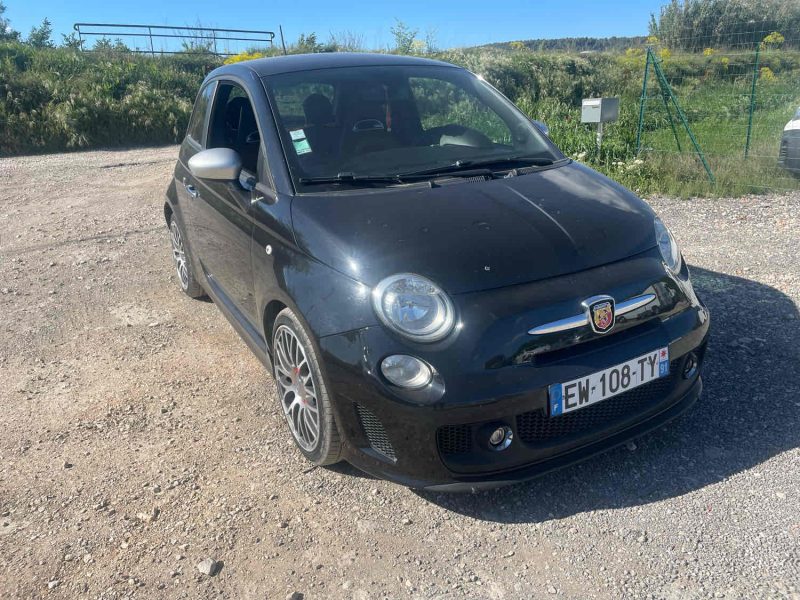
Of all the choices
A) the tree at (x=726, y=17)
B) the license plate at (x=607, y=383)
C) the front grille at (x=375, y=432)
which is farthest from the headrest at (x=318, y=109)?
the tree at (x=726, y=17)

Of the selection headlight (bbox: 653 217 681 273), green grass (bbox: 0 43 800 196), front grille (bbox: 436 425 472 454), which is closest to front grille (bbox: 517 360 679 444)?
front grille (bbox: 436 425 472 454)

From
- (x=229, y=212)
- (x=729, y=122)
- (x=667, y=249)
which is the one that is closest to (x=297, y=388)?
(x=229, y=212)

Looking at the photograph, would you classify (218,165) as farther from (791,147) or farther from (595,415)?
(791,147)

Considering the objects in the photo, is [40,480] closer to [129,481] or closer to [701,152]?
[129,481]

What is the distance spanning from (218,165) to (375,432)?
157cm

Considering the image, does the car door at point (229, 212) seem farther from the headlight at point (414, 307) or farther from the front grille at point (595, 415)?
the front grille at point (595, 415)

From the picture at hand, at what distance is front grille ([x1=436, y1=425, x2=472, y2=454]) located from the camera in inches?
92.5

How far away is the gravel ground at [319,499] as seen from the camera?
230 centimetres

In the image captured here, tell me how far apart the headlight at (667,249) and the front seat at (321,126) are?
62.1 inches

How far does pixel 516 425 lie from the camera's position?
238 centimetres

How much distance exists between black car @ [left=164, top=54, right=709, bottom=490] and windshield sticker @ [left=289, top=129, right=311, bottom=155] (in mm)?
11

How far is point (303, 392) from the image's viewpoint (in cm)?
281

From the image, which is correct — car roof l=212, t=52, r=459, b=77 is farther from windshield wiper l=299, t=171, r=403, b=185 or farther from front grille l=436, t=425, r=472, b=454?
front grille l=436, t=425, r=472, b=454

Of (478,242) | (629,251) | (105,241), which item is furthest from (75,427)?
(105,241)
